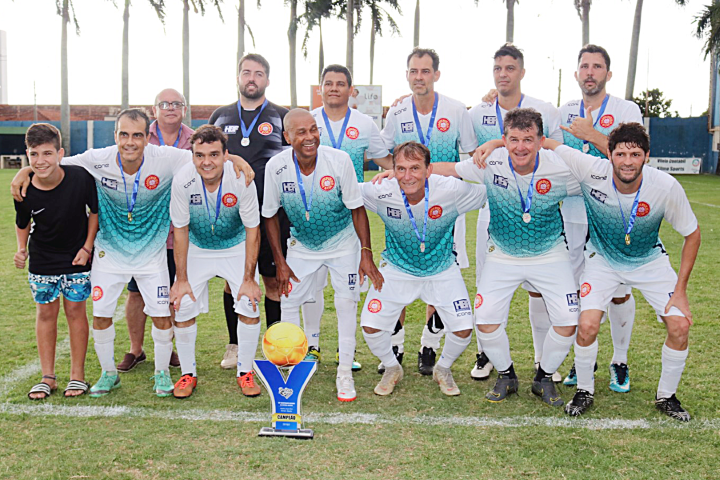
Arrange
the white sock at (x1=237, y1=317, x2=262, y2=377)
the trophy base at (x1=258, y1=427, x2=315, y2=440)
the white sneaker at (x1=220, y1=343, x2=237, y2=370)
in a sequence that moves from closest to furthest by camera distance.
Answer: the trophy base at (x1=258, y1=427, x2=315, y2=440) < the white sock at (x1=237, y1=317, x2=262, y2=377) < the white sneaker at (x1=220, y1=343, x2=237, y2=370)

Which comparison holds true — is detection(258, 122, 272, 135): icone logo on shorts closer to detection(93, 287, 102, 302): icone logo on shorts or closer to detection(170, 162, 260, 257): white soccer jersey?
detection(170, 162, 260, 257): white soccer jersey

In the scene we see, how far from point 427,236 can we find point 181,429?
2.09 metres

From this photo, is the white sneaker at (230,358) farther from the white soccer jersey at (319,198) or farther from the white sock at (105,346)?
the white soccer jersey at (319,198)

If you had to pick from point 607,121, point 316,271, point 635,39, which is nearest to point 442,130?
point 607,121

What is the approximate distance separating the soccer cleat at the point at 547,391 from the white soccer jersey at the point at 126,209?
2.80 metres

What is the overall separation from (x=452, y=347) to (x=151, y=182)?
2.45m

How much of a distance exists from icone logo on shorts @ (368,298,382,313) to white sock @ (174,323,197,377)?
4.17ft

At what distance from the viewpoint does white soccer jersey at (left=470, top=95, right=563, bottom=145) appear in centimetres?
541

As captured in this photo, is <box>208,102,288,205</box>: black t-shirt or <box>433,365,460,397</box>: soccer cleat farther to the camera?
<box>208,102,288,205</box>: black t-shirt

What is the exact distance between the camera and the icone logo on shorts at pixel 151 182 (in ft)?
16.2

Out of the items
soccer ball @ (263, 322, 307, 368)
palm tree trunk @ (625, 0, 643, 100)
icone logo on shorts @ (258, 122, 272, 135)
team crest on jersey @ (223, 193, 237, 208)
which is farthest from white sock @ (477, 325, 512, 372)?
palm tree trunk @ (625, 0, 643, 100)

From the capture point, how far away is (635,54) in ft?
96.3

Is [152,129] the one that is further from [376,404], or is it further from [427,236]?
[376,404]

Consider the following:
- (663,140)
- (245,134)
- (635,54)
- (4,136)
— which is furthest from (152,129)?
(4,136)
